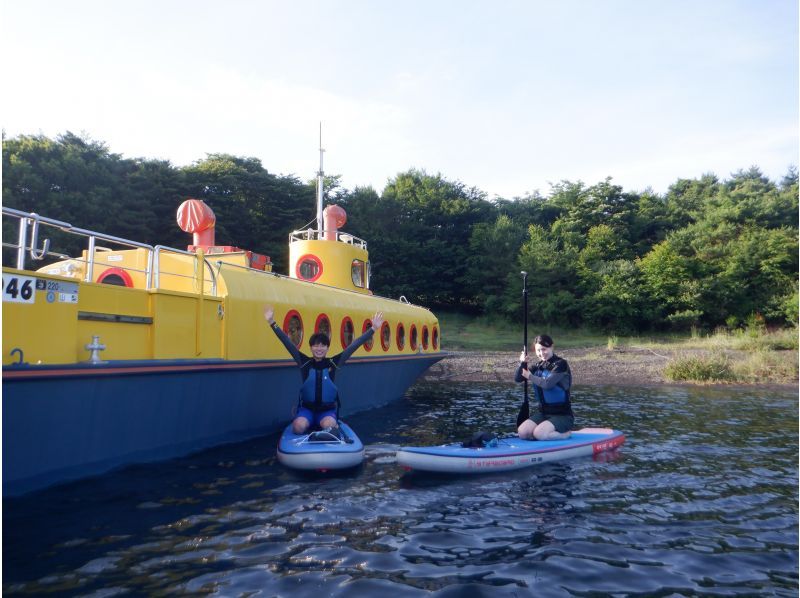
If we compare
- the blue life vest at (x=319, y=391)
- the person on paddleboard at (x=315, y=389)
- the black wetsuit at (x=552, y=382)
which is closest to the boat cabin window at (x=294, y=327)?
the person on paddleboard at (x=315, y=389)

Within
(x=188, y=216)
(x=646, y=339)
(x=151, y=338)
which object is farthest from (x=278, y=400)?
(x=646, y=339)

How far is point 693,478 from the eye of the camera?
7852 millimetres

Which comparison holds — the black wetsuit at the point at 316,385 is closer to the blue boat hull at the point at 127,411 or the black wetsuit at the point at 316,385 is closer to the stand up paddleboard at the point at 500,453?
the blue boat hull at the point at 127,411

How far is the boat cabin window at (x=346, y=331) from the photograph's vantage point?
12.6 metres

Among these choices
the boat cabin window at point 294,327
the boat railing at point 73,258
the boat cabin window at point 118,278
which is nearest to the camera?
the boat railing at point 73,258

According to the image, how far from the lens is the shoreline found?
19641mm

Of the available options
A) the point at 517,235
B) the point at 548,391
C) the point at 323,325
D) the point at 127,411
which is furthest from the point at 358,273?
the point at 517,235

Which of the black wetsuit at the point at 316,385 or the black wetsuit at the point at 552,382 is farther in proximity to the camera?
the black wetsuit at the point at 552,382

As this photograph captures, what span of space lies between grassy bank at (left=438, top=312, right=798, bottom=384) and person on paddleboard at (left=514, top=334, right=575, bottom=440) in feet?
39.0

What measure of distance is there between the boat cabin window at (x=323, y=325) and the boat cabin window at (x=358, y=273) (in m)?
3.39

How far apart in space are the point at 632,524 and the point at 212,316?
6263mm

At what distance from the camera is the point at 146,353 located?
7.74 metres

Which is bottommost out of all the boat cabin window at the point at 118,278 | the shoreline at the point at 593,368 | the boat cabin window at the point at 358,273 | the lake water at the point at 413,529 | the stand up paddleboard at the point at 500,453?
the lake water at the point at 413,529

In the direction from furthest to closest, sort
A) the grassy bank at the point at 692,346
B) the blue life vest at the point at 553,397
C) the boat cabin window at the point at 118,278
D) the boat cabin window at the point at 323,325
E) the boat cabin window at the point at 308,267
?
the grassy bank at the point at 692,346 < the boat cabin window at the point at 308,267 < the boat cabin window at the point at 323,325 < the boat cabin window at the point at 118,278 < the blue life vest at the point at 553,397
